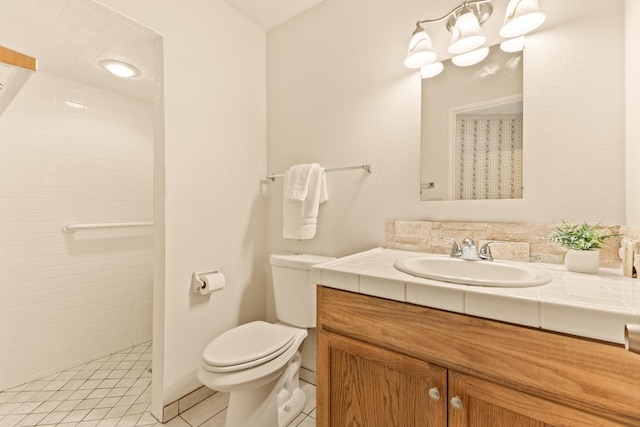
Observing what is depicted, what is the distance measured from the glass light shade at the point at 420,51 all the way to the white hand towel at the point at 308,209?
688mm

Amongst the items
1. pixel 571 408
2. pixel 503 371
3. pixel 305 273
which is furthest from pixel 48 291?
pixel 571 408

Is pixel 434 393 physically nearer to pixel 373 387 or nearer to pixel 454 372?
pixel 454 372

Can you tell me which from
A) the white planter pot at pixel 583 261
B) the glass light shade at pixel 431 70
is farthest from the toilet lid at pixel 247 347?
the glass light shade at pixel 431 70

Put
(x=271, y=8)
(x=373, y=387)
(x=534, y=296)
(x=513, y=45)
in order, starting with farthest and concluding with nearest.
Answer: (x=271, y=8) → (x=513, y=45) → (x=373, y=387) → (x=534, y=296)

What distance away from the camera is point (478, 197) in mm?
1209

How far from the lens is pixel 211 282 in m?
1.52

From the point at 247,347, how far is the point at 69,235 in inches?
61.1

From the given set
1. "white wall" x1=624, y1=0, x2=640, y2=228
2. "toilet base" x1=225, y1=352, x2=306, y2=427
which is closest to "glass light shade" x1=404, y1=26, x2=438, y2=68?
"white wall" x1=624, y1=0, x2=640, y2=228

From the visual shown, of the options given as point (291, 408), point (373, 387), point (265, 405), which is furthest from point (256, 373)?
point (373, 387)

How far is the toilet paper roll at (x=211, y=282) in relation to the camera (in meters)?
1.50

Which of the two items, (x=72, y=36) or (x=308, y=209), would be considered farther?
(x=308, y=209)

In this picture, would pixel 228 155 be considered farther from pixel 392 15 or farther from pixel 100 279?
pixel 100 279

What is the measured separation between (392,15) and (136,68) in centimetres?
158

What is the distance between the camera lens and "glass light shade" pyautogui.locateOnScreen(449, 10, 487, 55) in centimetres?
111
